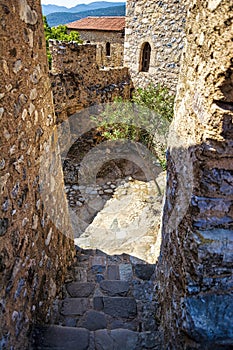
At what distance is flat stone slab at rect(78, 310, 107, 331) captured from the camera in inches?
86.9

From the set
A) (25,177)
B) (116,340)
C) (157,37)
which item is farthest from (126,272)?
(157,37)

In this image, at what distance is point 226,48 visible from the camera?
1058 millimetres

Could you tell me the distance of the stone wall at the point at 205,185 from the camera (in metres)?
1.13

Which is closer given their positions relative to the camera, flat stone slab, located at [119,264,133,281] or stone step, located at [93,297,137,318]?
stone step, located at [93,297,137,318]

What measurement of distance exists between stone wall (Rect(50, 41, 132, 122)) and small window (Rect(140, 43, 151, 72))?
61cm

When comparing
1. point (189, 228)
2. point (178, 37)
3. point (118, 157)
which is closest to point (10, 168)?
point (189, 228)

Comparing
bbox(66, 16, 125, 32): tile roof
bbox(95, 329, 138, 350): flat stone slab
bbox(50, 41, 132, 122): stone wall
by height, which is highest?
bbox(66, 16, 125, 32): tile roof

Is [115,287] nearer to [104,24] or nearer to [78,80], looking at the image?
[78,80]

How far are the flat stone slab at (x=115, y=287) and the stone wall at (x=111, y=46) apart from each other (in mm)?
12137

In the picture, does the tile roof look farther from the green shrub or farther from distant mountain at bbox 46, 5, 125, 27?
distant mountain at bbox 46, 5, 125, 27

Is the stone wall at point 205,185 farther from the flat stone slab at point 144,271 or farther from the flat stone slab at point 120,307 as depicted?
the flat stone slab at point 144,271

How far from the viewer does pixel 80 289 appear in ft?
8.73

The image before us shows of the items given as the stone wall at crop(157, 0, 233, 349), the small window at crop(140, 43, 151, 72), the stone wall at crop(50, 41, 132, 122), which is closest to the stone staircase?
the stone wall at crop(157, 0, 233, 349)

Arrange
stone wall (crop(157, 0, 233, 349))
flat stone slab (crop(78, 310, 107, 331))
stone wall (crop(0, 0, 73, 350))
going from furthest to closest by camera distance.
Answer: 1. flat stone slab (crop(78, 310, 107, 331))
2. stone wall (crop(0, 0, 73, 350))
3. stone wall (crop(157, 0, 233, 349))
